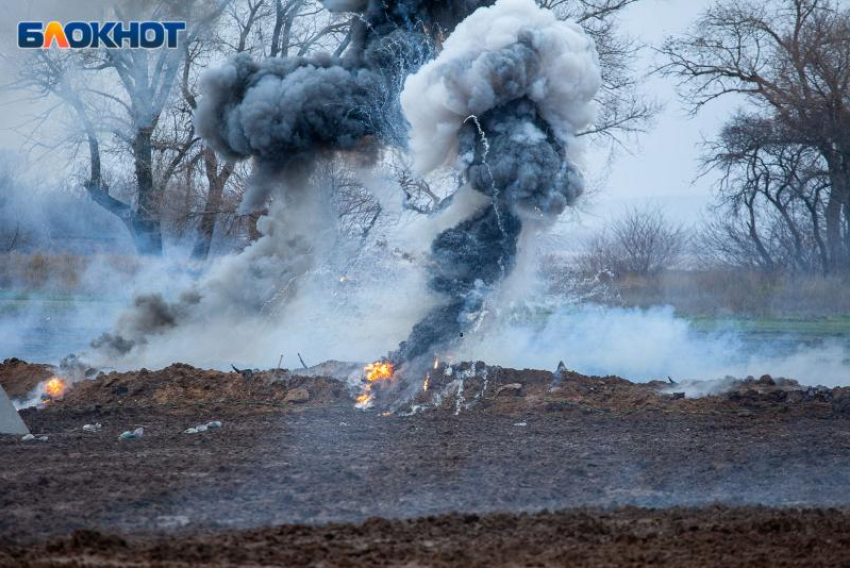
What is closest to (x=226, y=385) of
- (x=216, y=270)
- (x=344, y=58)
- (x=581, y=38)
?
(x=216, y=270)

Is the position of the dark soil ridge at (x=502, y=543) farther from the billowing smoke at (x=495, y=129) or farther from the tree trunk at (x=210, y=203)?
the tree trunk at (x=210, y=203)

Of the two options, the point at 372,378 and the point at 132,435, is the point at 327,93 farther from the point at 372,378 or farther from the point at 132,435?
the point at 132,435

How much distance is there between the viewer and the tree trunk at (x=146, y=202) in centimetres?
2909

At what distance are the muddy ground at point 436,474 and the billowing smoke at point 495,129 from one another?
1.50 metres

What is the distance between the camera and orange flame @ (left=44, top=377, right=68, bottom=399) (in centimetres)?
1853

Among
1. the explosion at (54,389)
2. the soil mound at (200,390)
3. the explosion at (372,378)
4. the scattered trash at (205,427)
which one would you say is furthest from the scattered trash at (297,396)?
the explosion at (54,389)

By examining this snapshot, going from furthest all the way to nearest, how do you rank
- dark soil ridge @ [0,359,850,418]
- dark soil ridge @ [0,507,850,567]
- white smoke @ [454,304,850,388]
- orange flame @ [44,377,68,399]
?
white smoke @ [454,304,850,388] < orange flame @ [44,377,68,399] < dark soil ridge @ [0,359,850,418] < dark soil ridge @ [0,507,850,567]

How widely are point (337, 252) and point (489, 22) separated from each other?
6.23 meters

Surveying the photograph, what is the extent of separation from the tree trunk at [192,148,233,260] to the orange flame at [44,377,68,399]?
382 inches

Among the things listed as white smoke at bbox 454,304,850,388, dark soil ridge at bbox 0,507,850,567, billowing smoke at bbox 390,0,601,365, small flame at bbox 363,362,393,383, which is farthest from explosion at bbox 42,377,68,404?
dark soil ridge at bbox 0,507,850,567

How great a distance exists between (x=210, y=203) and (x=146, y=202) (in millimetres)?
2396

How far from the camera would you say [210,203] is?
28500 millimetres

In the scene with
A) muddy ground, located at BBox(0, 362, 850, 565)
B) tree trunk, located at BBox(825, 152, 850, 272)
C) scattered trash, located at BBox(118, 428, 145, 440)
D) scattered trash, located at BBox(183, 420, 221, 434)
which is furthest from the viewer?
tree trunk, located at BBox(825, 152, 850, 272)

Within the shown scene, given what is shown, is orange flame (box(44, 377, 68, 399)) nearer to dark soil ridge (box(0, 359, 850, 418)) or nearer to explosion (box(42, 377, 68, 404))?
explosion (box(42, 377, 68, 404))
